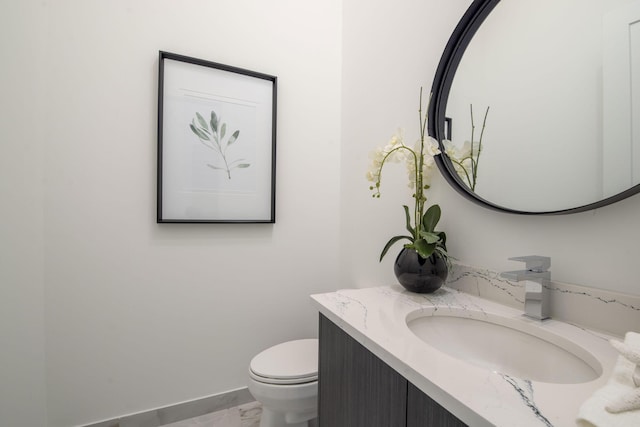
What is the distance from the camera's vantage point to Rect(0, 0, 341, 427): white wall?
1.20m

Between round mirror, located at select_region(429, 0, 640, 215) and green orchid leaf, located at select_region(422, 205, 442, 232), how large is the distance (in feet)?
0.35

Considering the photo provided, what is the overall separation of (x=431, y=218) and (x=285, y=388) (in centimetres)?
82

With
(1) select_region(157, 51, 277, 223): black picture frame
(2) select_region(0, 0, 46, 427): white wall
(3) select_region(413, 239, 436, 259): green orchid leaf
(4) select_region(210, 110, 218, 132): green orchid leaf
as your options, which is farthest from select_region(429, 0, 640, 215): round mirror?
(2) select_region(0, 0, 46, 427): white wall

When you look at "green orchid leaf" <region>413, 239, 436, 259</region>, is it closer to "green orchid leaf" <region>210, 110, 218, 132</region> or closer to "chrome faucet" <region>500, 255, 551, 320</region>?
"chrome faucet" <region>500, 255, 551, 320</region>

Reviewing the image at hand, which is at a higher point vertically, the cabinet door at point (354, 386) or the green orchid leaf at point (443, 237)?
the green orchid leaf at point (443, 237)

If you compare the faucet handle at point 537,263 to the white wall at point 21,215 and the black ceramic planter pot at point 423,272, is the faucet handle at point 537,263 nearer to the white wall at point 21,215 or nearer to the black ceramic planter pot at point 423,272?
the black ceramic planter pot at point 423,272

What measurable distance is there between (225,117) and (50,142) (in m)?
0.70

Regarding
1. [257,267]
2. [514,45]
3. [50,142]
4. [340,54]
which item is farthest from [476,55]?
[50,142]

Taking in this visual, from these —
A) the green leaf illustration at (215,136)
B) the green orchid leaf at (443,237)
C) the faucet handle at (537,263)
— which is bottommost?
the faucet handle at (537,263)

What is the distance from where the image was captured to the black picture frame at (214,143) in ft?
4.60

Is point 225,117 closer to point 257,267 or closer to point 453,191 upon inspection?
point 257,267

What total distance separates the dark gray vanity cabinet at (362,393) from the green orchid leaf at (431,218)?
1.49 feet

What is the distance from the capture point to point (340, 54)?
1.79m

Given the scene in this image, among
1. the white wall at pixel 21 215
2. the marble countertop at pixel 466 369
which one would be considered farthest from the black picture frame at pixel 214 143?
the marble countertop at pixel 466 369
